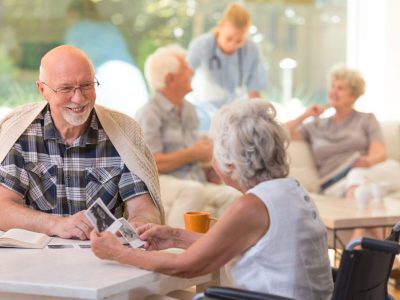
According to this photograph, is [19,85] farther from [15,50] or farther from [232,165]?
[232,165]

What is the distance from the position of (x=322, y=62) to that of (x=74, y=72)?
4.58 metres

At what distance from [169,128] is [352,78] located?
144 centimetres

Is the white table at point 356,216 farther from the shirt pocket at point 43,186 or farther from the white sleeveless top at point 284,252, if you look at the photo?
the white sleeveless top at point 284,252

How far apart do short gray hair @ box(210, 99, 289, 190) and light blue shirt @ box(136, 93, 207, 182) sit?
2.86 meters

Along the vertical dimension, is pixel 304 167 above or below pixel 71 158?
below

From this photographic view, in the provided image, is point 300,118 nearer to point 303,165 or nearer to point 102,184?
point 303,165

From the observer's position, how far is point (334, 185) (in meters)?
5.81

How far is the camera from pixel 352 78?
6.04 meters

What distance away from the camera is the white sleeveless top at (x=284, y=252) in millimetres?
2281

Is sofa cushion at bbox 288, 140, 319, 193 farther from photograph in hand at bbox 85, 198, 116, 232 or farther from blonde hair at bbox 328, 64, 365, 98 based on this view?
photograph in hand at bbox 85, 198, 116, 232

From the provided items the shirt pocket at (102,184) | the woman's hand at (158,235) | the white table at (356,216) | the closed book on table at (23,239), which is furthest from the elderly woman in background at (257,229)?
the white table at (356,216)

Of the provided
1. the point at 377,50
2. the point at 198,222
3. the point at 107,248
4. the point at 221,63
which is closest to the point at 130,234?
the point at 107,248

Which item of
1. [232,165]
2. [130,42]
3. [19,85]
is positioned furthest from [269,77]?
[232,165]

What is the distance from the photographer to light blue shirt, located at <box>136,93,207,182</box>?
523 cm
